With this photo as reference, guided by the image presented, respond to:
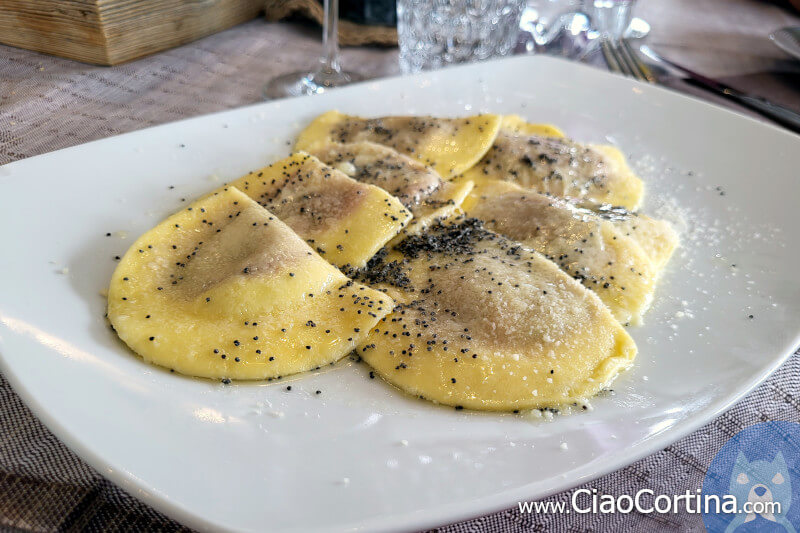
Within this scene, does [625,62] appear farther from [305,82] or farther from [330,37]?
[305,82]

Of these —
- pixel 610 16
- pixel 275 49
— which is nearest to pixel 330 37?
pixel 275 49

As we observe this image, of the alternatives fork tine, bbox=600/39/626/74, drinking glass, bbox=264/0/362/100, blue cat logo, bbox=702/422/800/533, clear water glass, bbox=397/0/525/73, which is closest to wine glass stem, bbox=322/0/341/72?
drinking glass, bbox=264/0/362/100

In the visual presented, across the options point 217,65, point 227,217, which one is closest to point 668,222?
point 227,217

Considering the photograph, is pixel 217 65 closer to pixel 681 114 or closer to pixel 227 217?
pixel 227 217

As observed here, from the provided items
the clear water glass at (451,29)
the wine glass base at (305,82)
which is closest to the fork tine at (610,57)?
the clear water glass at (451,29)

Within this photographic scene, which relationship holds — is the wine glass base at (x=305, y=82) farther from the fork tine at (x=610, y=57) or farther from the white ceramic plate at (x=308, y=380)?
the fork tine at (x=610, y=57)

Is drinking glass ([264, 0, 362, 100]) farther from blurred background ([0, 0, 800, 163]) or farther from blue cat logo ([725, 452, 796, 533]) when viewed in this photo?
blue cat logo ([725, 452, 796, 533])
